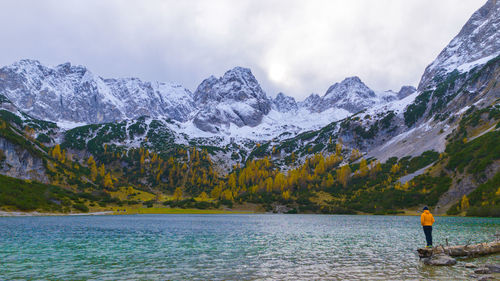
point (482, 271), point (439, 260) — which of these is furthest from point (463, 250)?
point (482, 271)

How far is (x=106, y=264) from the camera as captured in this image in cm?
3272

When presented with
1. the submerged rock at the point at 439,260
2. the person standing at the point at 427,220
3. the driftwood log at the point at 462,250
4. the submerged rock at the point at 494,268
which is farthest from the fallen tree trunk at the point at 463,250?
Result: the submerged rock at the point at 494,268

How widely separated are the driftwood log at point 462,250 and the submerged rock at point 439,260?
91 cm

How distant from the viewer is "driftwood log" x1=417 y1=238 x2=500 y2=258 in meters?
34.6

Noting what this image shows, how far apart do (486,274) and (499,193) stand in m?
159

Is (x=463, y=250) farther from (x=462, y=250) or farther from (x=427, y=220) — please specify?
(x=427, y=220)

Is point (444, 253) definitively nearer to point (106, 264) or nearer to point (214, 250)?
point (214, 250)

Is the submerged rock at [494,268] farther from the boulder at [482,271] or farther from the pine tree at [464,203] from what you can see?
the pine tree at [464,203]

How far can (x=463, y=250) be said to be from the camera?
36.8m

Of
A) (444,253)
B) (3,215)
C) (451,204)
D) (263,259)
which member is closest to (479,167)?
(451,204)

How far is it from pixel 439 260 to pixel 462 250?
6715 millimetres

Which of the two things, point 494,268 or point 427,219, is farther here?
point 427,219

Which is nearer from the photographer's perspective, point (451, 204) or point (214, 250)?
point (214, 250)

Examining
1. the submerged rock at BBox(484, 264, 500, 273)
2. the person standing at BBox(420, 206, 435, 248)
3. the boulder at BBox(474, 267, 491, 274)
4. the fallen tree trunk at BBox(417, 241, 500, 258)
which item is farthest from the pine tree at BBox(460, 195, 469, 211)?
the boulder at BBox(474, 267, 491, 274)
